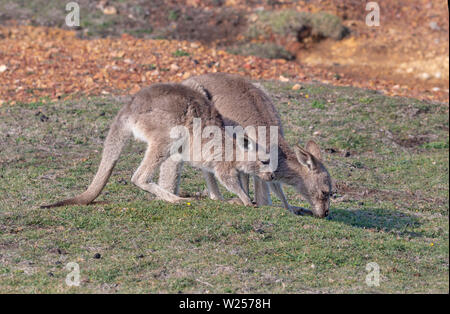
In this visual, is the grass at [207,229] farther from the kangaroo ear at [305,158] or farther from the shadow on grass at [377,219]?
the kangaroo ear at [305,158]

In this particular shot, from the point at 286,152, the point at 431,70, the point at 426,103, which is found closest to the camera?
the point at 286,152

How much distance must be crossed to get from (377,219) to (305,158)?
1.46 meters

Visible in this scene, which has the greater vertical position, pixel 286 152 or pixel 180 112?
pixel 180 112

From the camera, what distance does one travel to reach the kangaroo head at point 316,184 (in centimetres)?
792

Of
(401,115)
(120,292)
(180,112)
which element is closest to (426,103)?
(401,115)

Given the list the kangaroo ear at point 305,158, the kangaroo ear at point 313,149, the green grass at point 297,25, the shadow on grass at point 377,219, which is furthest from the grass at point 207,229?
the green grass at point 297,25

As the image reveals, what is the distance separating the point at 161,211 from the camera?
761cm

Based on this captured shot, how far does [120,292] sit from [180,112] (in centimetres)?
291

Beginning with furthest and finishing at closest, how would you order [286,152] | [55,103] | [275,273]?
[55,103] < [286,152] < [275,273]

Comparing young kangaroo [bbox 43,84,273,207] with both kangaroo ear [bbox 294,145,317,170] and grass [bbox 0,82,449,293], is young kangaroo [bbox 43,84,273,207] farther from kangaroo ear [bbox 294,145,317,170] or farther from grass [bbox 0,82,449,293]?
kangaroo ear [bbox 294,145,317,170]

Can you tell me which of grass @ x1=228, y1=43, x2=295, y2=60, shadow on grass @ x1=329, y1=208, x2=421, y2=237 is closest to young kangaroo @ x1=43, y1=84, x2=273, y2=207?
shadow on grass @ x1=329, y1=208, x2=421, y2=237

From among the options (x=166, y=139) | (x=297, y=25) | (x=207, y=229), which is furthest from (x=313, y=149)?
(x=297, y=25)

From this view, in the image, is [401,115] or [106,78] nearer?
[401,115]
